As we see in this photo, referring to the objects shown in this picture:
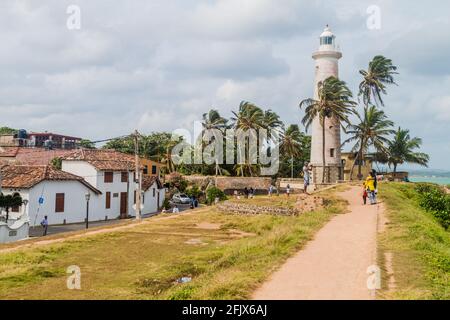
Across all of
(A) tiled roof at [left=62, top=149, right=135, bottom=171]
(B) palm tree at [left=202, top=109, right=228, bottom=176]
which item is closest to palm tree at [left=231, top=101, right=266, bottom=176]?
(B) palm tree at [left=202, top=109, right=228, bottom=176]

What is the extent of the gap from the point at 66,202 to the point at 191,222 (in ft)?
47.5

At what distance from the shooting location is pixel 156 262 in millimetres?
16219

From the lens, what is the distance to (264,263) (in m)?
12.4

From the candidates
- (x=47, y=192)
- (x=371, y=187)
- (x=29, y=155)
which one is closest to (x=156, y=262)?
(x=371, y=187)

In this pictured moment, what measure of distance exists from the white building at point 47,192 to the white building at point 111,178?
1.73m

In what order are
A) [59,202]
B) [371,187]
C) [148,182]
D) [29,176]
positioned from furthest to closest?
[148,182] < [59,202] < [29,176] < [371,187]

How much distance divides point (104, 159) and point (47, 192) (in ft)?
31.0

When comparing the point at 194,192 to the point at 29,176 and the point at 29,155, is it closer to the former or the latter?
the point at 29,155

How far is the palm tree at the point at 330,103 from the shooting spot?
4419 centimetres

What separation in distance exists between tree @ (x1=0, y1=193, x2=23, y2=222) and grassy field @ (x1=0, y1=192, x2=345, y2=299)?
12774 mm

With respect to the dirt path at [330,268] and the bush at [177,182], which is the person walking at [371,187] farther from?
the bush at [177,182]

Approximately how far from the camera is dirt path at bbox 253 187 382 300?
371 inches

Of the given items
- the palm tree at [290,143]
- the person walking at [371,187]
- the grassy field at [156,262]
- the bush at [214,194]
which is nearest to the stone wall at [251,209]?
the grassy field at [156,262]

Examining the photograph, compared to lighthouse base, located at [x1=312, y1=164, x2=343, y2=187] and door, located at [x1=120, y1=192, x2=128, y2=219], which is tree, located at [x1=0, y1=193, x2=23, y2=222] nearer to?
door, located at [x1=120, y1=192, x2=128, y2=219]
